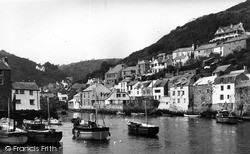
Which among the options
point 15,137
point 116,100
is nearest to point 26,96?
point 15,137

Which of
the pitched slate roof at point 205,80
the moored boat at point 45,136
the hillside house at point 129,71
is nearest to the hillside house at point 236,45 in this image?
the pitched slate roof at point 205,80

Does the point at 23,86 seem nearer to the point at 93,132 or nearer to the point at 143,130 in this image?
the point at 143,130

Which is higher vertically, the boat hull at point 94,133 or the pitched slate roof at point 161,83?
the pitched slate roof at point 161,83

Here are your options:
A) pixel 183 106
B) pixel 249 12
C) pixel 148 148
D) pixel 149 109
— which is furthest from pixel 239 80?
pixel 249 12

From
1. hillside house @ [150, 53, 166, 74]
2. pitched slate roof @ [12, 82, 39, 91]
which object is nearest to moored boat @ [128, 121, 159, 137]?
pitched slate roof @ [12, 82, 39, 91]

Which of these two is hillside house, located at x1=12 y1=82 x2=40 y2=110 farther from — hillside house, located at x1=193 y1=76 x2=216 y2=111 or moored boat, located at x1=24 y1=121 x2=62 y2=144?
hillside house, located at x1=193 y1=76 x2=216 y2=111

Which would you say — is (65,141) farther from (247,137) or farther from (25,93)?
(25,93)

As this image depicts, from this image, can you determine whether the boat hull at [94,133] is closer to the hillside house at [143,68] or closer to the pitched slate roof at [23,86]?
the pitched slate roof at [23,86]
